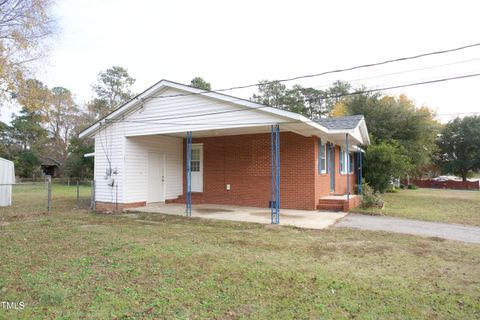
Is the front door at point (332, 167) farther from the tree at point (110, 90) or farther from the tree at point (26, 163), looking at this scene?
the tree at point (26, 163)

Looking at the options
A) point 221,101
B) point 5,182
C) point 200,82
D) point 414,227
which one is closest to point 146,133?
point 221,101

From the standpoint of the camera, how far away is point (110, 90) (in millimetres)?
37469

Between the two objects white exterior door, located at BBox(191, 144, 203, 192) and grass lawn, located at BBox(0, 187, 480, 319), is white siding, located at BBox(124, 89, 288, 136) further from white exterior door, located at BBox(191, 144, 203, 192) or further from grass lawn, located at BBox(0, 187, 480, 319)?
grass lawn, located at BBox(0, 187, 480, 319)

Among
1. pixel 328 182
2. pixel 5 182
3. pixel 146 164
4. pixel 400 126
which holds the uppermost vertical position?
pixel 400 126

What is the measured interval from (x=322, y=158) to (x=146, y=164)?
286 inches

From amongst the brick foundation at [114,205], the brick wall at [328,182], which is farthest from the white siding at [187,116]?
the brick wall at [328,182]

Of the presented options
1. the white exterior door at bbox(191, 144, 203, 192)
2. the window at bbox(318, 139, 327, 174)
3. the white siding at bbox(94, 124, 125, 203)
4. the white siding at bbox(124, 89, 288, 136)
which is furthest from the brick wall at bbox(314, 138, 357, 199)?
the white siding at bbox(94, 124, 125, 203)

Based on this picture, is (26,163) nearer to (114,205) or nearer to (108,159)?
(108,159)

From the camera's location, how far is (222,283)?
4.27 m

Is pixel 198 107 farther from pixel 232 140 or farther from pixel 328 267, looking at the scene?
pixel 328 267

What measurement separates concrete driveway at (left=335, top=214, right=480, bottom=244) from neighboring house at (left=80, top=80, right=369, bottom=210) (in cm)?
184

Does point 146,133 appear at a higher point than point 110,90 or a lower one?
lower

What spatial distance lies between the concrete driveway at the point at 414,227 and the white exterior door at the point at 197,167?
6.47 m

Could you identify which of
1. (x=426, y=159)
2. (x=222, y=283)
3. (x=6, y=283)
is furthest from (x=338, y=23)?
(x=426, y=159)
